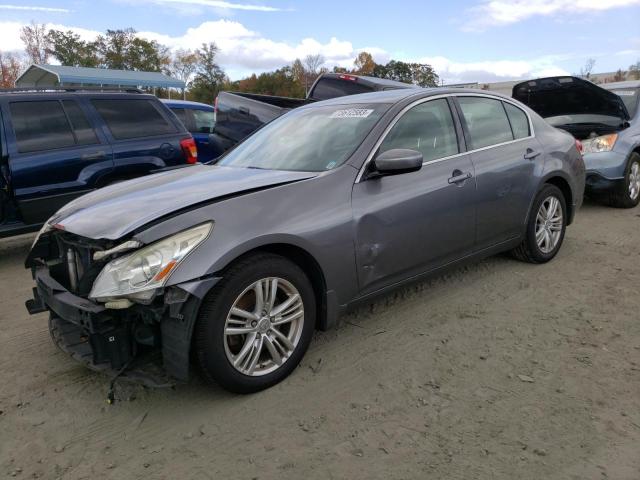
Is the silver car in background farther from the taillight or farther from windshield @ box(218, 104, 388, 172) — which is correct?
the taillight

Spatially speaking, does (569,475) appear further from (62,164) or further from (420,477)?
(62,164)

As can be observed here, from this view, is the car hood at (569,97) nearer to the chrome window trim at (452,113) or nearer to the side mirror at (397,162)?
the chrome window trim at (452,113)

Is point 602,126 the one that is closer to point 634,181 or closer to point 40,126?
point 634,181

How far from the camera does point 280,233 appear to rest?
2.73m

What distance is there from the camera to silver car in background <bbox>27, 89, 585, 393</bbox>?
2.48 metres

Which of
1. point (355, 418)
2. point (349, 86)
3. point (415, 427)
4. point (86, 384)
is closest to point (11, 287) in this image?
point (86, 384)

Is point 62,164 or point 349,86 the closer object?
point 62,164

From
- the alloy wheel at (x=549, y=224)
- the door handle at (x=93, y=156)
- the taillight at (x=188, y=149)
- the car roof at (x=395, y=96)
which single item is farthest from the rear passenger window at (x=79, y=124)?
the alloy wheel at (x=549, y=224)

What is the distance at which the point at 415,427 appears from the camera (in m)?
2.47

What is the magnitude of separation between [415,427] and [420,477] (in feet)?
1.13

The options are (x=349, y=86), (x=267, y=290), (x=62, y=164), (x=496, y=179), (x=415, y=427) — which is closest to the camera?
(x=415, y=427)

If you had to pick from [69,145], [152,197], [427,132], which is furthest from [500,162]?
[69,145]

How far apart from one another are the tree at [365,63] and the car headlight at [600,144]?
227 ft

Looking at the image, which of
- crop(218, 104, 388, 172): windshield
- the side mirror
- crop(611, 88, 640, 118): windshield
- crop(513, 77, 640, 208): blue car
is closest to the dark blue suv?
crop(218, 104, 388, 172): windshield
